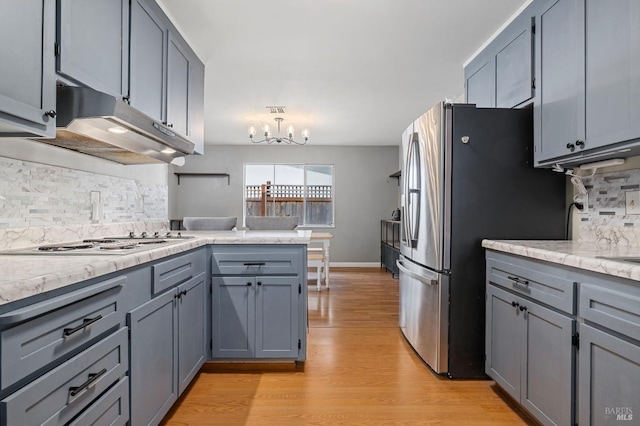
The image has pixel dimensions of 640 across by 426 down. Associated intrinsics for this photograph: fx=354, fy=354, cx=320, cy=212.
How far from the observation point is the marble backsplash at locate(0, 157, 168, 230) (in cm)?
162

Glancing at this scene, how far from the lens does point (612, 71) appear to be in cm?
160

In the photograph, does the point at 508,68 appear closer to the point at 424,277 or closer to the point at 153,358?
the point at 424,277

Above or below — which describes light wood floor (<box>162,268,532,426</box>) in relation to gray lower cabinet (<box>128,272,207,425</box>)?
below

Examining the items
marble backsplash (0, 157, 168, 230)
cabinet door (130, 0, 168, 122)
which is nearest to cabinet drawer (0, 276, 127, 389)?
marble backsplash (0, 157, 168, 230)

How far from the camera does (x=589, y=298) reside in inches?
54.4

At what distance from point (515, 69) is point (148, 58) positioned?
2.35 m

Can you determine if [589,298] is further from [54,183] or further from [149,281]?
[54,183]

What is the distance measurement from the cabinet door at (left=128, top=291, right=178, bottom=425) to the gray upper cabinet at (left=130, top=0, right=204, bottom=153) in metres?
1.13

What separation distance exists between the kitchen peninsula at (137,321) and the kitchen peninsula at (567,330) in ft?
4.00

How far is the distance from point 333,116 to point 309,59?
1888 mm

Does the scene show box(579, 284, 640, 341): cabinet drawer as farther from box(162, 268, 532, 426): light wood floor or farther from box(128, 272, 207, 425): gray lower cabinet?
box(128, 272, 207, 425): gray lower cabinet

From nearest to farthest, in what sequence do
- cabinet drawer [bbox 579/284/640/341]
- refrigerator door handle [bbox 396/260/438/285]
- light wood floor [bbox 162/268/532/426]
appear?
cabinet drawer [bbox 579/284/640/341], light wood floor [bbox 162/268/532/426], refrigerator door handle [bbox 396/260/438/285]

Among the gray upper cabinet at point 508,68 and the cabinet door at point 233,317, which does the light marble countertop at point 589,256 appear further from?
the cabinet door at point 233,317

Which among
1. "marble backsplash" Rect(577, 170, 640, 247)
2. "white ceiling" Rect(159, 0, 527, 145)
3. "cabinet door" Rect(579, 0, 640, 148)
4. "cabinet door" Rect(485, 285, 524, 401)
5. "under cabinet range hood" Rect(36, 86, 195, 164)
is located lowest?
"cabinet door" Rect(485, 285, 524, 401)
